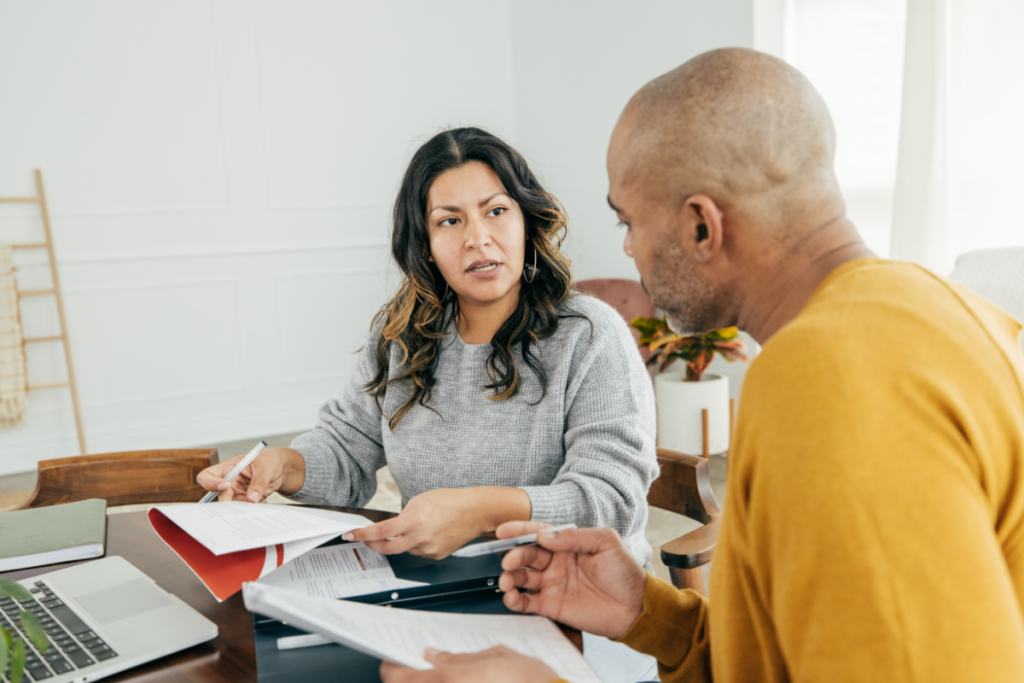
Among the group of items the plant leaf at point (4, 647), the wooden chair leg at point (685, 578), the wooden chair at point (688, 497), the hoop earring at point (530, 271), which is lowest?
the wooden chair leg at point (685, 578)

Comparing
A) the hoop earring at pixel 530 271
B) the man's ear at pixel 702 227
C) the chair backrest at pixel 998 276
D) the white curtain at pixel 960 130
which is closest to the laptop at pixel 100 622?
the man's ear at pixel 702 227

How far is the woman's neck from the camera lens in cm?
141

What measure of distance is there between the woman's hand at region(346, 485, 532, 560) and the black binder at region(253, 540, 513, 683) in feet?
0.09

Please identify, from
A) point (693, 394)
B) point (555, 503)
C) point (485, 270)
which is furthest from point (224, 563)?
point (693, 394)

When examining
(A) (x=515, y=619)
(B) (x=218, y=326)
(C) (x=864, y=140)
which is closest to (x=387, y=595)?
(A) (x=515, y=619)

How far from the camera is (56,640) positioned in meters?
0.80

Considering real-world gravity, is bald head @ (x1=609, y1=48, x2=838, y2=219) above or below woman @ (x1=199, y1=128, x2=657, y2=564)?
above

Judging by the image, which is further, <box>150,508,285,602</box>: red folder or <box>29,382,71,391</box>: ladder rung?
<box>29,382,71,391</box>: ladder rung

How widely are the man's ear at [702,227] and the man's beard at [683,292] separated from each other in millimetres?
17

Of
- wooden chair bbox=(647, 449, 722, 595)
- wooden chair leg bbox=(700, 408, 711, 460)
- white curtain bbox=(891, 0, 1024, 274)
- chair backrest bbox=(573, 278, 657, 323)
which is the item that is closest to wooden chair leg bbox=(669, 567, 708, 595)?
wooden chair bbox=(647, 449, 722, 595)

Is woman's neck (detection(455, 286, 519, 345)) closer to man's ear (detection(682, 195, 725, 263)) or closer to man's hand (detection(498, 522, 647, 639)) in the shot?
man's hand (detection(498, 522, 647, 639))

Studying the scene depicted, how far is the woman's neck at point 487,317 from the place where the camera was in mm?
1414

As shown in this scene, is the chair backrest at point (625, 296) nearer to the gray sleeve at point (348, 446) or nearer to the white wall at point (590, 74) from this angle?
the white wall at point (590, 74)

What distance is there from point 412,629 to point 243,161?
3.85 m
